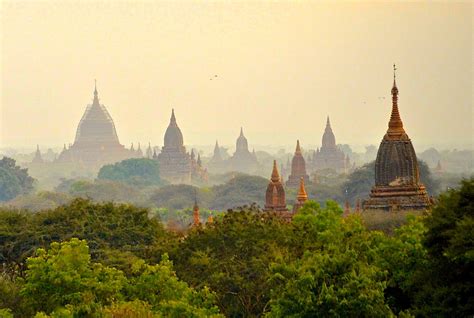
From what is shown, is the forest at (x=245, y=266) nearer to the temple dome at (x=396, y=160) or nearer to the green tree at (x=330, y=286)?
the green tree at (x=330, y=286)

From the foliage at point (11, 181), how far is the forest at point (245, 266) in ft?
390

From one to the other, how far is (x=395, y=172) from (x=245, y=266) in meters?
26.8

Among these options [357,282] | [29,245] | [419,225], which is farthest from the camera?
[29,245]

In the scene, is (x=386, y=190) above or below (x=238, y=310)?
above

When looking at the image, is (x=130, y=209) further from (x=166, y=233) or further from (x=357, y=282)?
(x=357, y=282)

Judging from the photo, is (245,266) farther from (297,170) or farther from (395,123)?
(297,170)

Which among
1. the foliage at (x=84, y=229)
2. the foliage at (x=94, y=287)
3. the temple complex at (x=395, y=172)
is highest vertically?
the temple complex at (x=395, y=172)

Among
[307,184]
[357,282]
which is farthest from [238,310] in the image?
[307,184]

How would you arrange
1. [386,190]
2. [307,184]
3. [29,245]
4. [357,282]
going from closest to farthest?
[357,282] → [29,245] → [386,190] → [307,184]

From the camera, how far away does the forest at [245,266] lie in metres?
31.5

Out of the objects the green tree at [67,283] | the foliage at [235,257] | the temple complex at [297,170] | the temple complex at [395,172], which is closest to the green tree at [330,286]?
the foliage at [235,257]

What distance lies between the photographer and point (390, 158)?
6550 centimetres

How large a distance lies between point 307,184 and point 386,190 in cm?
8145

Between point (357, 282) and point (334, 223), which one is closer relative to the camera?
point (357, 282)
